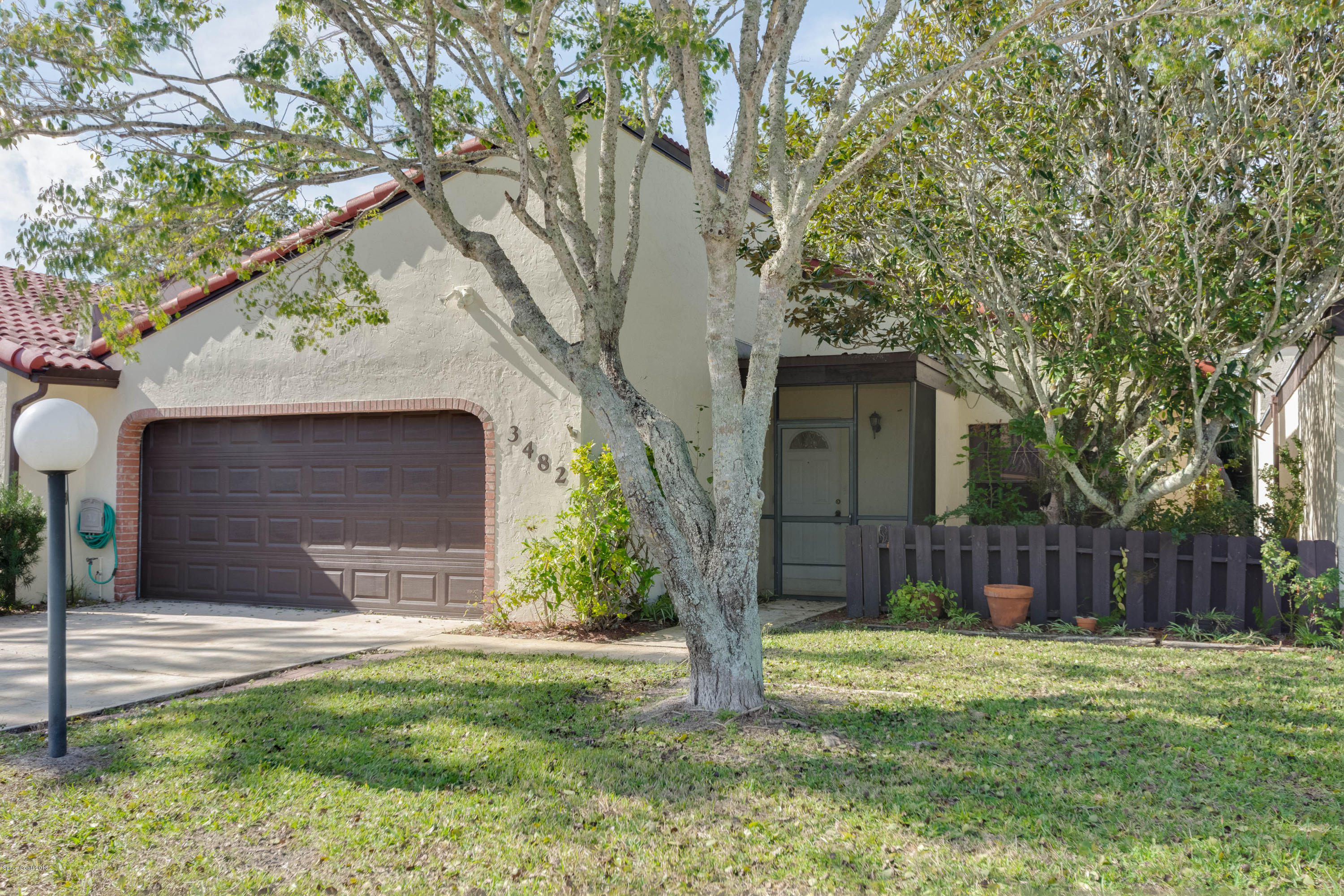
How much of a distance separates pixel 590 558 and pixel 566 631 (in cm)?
78

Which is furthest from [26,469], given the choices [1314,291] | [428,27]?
[1314,291]

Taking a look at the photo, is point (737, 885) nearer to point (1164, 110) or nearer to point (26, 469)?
point (1164, 110)

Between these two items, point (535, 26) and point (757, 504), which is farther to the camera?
point (535, 26)

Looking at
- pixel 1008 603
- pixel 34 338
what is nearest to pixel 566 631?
pixel 1008 603

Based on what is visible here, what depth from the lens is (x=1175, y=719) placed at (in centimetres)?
541

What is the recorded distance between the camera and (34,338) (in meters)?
11.9

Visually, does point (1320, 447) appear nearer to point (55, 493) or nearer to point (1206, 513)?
point (1206, 513)

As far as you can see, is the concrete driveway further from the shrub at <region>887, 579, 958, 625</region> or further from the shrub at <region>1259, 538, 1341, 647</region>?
the shrub at <region>1259, 538, 1341, 647</region>

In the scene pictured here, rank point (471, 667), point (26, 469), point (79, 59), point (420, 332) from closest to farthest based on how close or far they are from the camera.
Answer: point (79, 59) → point (471, 667) → point (420, 332) → point (26, 469)

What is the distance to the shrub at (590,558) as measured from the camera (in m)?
8.83

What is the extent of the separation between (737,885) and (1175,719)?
3.25 meters

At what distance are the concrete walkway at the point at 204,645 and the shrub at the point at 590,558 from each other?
0.43 m

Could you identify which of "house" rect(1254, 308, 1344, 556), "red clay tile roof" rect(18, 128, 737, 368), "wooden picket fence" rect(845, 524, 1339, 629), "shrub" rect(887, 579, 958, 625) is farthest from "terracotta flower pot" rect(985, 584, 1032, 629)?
"red clay tile roof" rect(18, 128, 737, 368)

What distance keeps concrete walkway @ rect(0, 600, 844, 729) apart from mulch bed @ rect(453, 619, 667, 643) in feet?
0.45
